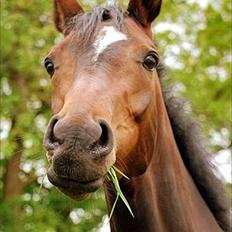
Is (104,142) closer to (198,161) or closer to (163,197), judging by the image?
(163,197)

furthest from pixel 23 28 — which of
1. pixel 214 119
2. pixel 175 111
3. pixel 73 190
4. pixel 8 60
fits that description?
pixel 73 190

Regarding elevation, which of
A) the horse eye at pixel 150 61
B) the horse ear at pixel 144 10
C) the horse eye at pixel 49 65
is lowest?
the horse eye at pixel 49 65

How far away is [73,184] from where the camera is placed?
156 inches

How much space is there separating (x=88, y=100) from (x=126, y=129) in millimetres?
515

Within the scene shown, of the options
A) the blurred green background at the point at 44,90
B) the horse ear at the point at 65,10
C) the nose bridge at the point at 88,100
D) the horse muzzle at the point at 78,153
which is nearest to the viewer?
the horse muzzle at the point at 78,153

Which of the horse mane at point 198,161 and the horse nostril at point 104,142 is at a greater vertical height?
the horse nostril at point 104,142

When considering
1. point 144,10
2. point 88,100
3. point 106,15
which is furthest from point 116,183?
point 144,10

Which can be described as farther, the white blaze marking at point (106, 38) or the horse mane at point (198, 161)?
the horse mane at point (198, 161)

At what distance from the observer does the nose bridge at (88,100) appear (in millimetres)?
3943

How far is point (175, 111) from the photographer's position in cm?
537

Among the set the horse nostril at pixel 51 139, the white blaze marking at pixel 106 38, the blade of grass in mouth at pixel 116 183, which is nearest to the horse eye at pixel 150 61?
the white blaze marking at pixel 106 38

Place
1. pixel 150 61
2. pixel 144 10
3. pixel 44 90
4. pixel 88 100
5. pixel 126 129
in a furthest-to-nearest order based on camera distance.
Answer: pixel 44 90
pixel 144 10
pixel 150 61
pixel 126 129
pixel 88 100

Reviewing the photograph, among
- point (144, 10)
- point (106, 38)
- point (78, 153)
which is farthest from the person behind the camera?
point (144, 10)

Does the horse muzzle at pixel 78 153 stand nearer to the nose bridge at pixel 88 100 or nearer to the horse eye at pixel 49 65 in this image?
the nose bridge at pixel 88 100
